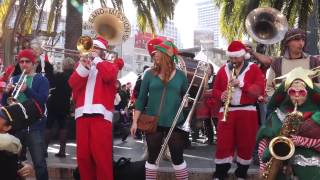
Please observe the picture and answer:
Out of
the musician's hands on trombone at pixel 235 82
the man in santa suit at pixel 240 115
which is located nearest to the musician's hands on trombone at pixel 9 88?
the man in santa suit at pixel 240 115

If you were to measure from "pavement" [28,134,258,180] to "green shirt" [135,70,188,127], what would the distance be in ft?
4.80

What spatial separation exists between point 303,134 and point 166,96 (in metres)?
1.78

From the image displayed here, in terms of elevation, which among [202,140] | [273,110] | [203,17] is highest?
[203,17]

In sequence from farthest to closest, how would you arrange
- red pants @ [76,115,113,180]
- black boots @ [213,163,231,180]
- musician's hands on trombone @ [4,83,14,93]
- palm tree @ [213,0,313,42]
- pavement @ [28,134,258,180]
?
1. palm tree @ [213,0,313,42]
2. pavement @ [28,134,258,180]
3. black boots @ [213,163,231,180]
4. musician's hands on trombone @ [4,83,14,93]
5. red pants @ [76,115,113,180]

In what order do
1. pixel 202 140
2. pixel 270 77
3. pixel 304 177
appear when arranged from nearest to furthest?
1. pixel 304 177
2. pixel 270 77
3. pixel 202 140

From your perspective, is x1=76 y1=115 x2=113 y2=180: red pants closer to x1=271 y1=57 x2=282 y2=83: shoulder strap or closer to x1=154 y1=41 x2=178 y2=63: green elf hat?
x1=154 y1=41 x2=178 y2=63: green elf hat

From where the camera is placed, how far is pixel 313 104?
14.2 feet

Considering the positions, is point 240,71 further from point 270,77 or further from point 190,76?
point 190,76

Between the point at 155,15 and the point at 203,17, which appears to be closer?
the point at 155,15

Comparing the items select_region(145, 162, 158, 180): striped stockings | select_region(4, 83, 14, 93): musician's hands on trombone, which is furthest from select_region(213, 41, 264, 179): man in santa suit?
select_region(4, 83, 14, 93): musician's hands on trombone

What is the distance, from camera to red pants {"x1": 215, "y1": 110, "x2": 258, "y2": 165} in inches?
232

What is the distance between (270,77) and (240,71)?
1.33 feet

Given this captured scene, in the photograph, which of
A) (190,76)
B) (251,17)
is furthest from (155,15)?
(251,17)

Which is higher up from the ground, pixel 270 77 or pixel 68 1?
pixel 68 1
